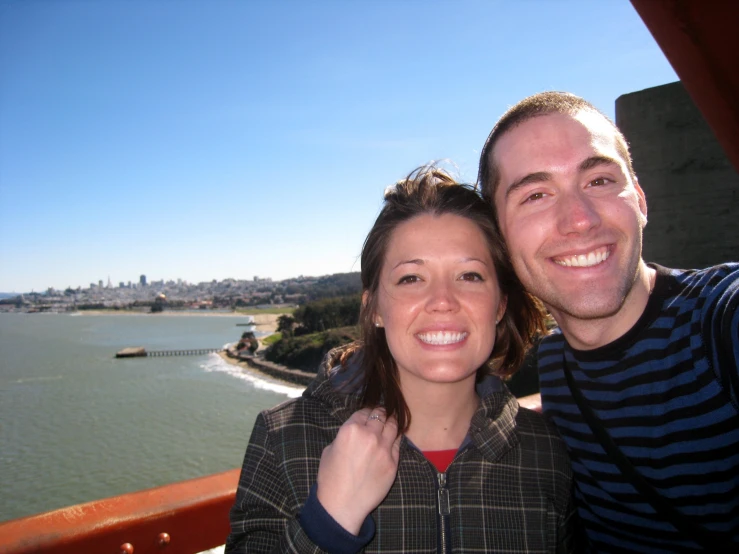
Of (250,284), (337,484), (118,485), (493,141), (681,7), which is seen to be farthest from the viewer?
(250,284)

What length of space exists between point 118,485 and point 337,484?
1898 centimetres

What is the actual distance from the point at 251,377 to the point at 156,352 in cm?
1477

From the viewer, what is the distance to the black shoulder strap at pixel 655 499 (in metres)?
1.08

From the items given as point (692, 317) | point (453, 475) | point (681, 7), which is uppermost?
point (681, 7)

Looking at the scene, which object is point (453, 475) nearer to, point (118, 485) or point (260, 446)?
point (260, 446)

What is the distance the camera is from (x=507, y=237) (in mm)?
1363

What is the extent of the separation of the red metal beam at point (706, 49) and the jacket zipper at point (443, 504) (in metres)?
0.92

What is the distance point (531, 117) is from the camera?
1.37 metres

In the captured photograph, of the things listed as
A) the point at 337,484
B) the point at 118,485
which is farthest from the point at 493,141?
the point at 118,485

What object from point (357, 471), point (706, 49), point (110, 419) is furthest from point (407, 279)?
point (110, 419)

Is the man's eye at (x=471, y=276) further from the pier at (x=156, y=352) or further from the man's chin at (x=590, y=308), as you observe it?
the pier at (x=156, y=352)

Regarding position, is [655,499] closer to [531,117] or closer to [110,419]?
[531,117]

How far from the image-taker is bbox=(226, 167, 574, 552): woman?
3.48 ft

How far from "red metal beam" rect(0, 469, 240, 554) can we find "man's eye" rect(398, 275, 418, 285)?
0.77 metres
